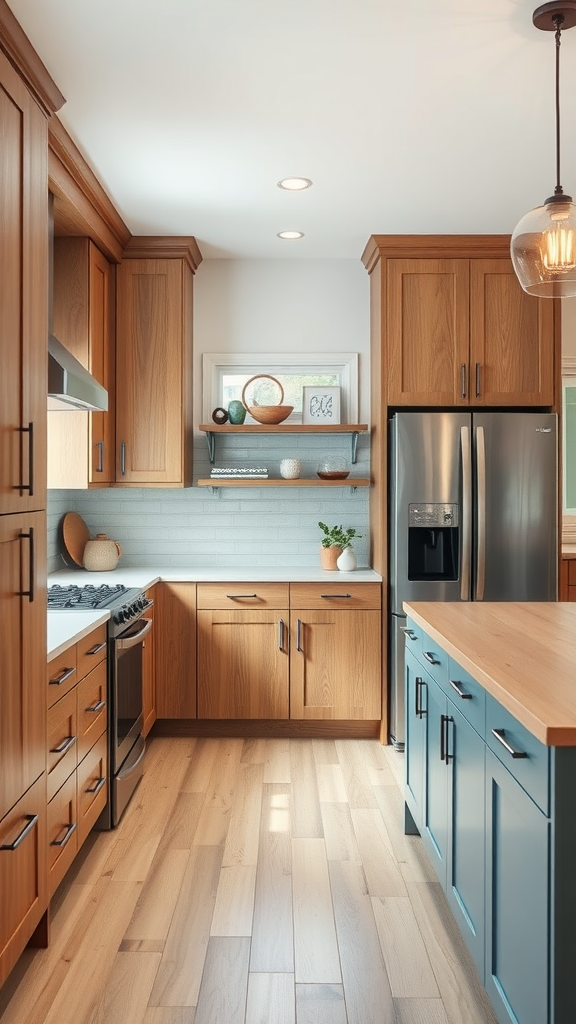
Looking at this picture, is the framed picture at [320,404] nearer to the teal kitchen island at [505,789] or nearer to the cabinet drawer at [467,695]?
the teal kitchen island at [505,789]

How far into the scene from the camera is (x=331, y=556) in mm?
4512

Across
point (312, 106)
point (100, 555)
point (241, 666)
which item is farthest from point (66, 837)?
point (312, 106)

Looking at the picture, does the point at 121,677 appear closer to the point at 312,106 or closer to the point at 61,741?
the point at 61,741

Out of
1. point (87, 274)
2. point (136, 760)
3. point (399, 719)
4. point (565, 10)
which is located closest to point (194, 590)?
point (136, 760)

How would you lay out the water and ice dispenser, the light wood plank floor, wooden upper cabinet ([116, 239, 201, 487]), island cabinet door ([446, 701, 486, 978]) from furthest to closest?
wooden upper cabinet ([116, 239, 201, 487])
the water and ice dispenser
the light wood plank floor
island cabinet door ([446, 701, 486, 978])

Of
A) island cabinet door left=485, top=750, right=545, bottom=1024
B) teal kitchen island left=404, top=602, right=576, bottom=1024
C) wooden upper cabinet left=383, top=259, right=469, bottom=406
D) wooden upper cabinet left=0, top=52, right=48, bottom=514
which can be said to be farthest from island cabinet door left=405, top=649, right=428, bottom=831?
wooden upper cabinet left=383, top=259, right=469, bottom=406

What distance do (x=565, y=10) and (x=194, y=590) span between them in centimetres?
301

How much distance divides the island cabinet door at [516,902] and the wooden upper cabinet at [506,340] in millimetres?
2773

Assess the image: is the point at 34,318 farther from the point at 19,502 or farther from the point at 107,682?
the point at 107,682

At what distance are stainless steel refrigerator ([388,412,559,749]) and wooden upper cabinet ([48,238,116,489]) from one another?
154 centimetres

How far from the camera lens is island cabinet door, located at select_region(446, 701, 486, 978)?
193 centimetres

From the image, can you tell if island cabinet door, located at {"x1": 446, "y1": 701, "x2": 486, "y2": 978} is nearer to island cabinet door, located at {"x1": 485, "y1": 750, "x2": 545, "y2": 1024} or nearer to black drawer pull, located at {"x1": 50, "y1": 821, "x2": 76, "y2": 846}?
island cabinet door, located at {"x1": 485, "y1": 750, "x2": 545, "y2": 1024}

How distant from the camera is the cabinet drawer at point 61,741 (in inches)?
95.5

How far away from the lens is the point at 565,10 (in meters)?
2.19
